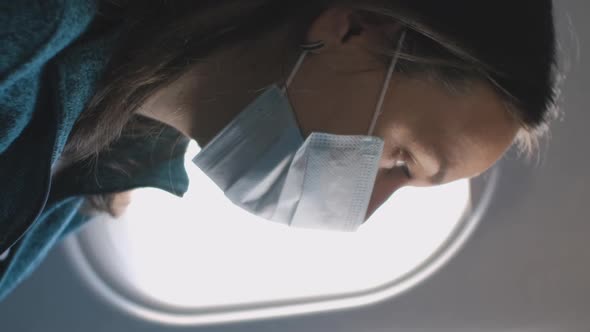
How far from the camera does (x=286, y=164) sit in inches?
31.0

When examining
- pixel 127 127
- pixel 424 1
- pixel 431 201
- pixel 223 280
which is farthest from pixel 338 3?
pixel 223 280

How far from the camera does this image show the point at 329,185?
0.82 m

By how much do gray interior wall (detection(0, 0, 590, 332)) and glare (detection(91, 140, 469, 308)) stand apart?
67 millimetres

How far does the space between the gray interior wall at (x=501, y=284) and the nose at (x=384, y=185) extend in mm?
346

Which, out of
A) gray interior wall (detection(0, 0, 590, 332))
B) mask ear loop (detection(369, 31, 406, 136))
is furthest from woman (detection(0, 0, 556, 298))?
gray interior wall (detection(0, 0, 590, 332))

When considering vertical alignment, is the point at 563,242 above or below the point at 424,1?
below

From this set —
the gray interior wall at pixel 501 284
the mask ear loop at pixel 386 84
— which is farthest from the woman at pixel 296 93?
the gray interior wall at pixel 501 284

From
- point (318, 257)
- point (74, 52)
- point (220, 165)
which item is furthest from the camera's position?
point (318, 257)

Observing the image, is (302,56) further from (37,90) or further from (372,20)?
(37,90)

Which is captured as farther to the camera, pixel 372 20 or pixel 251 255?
pixel 251 255

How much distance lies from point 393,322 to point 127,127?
0.71 metres

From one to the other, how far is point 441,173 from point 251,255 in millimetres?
538

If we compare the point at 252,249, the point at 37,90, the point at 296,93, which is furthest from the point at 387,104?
the point at 252,249

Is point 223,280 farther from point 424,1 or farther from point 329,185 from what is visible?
point 424,1
